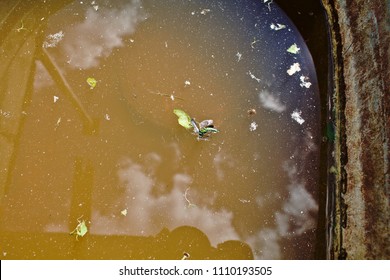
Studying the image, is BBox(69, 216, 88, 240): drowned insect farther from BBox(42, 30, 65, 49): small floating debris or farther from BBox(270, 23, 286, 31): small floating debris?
BBox(270, 23, 286, 31): small floating debris

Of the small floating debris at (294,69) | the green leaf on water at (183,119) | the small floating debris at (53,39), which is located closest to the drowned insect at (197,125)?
the green leaf on water at (183,119)

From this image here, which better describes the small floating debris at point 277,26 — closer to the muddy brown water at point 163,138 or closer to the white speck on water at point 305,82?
the muddy brown water at point 163,138

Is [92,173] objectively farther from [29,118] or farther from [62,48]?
[62,48]

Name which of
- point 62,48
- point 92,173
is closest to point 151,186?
point 92,173

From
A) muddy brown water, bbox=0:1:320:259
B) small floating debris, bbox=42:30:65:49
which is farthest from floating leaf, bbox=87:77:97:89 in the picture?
small floating debris, bbox=42:30:65:49

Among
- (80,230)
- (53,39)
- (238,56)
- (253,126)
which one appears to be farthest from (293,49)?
(80,230)
